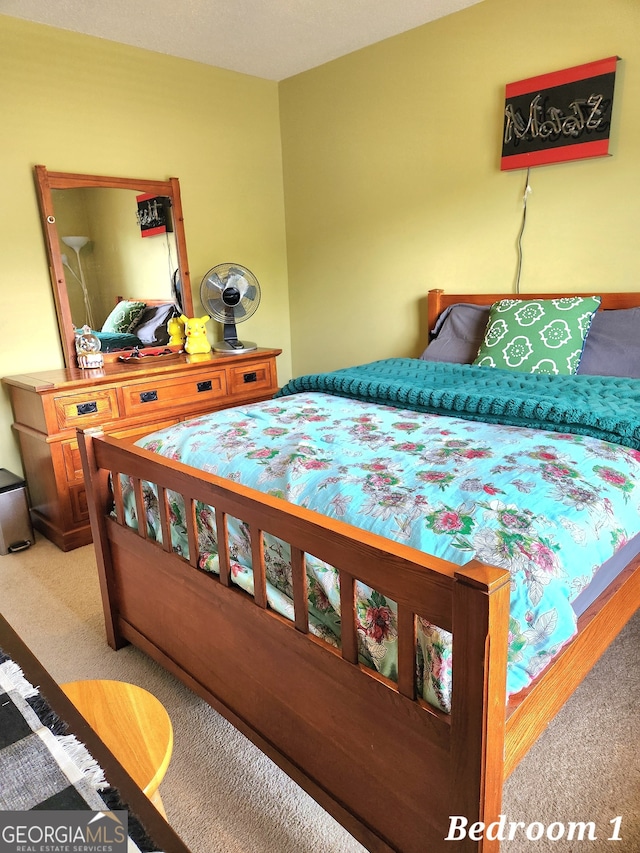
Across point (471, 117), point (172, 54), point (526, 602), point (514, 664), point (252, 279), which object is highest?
point (172, 54)

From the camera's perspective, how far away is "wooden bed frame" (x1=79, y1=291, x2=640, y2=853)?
2.85 ft

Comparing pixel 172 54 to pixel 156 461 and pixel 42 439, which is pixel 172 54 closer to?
pixel 42 439

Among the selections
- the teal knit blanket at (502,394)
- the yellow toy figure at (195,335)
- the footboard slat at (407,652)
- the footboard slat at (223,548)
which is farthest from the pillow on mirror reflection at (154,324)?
the footboard slat at (407,652)

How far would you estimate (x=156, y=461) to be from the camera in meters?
1.50

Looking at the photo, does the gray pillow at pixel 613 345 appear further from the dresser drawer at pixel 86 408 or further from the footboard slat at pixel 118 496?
the dresser drawer at pixel 86 408

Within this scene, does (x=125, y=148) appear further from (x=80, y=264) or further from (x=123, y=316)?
(x=123, y=316)

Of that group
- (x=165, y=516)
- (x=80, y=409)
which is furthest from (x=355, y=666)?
(x=80, y=409)

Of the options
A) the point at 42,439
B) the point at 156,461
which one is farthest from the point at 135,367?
the point at 156,461

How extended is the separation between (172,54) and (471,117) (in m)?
1.72

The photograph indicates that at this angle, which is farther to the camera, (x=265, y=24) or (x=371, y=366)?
(x=265, y=24)

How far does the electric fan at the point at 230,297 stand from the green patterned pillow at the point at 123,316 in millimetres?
399

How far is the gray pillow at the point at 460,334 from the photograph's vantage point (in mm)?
2851

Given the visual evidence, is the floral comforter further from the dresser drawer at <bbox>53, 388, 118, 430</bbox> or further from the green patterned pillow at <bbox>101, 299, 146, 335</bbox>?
the green patterned pillow at <bbox>101, 299, 146, 335</bbox>

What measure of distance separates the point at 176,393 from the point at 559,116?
230 centimetres
